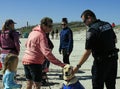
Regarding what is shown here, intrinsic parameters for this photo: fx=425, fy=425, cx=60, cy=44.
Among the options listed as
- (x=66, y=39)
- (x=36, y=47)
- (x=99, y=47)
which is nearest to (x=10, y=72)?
(x=36, y=47)

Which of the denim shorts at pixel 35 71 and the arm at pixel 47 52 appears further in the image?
the denim shorts at pixel 35 71

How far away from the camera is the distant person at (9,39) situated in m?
10.8

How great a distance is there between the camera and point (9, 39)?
1097 cm

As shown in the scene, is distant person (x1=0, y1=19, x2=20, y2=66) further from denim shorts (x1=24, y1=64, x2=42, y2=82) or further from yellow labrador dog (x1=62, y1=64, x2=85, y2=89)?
yellow labrador dog (x1=62, y1=64, x2=85, y2=89)

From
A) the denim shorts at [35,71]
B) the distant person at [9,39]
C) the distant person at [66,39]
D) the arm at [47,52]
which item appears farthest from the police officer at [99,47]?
the distant person at [66,39]

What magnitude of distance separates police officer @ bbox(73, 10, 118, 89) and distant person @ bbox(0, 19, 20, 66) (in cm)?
332

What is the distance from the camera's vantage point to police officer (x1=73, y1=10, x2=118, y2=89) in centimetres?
772

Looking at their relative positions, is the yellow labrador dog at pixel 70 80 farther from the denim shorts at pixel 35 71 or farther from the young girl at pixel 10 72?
the denim shorts at pixel 35 71

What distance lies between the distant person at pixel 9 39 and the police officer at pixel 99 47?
131 inches

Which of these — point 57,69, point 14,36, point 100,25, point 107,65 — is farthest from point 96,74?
point 57,69

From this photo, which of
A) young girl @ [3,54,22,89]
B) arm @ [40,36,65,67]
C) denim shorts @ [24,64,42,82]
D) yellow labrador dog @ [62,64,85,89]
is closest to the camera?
yellow labrador dog @ [62,64,85,89]

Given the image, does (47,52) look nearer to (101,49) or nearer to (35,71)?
(35,71)

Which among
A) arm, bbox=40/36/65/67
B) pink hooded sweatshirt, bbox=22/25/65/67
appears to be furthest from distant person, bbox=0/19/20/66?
arm, bbox=40/36/65/67

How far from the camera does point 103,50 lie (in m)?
7.80
